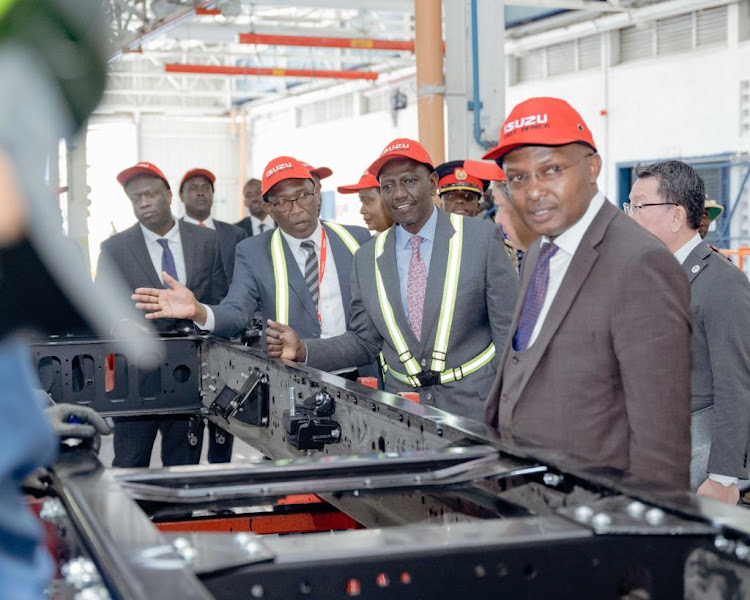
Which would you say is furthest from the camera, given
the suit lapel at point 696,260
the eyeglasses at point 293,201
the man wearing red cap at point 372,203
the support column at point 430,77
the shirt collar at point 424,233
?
the support column at point 430,77

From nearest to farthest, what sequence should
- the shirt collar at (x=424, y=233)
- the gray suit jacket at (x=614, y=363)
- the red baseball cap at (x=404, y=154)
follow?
the gray suit jacket at (x=614, y=363) → the shirt collar at (x=424, y=233) → the red baseball cap at (x=404, y=154)

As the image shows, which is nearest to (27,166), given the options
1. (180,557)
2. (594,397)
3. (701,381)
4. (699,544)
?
(180,557)

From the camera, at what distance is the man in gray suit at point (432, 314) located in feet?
12.1

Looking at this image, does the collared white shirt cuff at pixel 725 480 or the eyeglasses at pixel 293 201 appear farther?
the eyeglasses at pixel 293 201

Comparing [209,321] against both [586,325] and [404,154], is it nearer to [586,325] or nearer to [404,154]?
[404,154]

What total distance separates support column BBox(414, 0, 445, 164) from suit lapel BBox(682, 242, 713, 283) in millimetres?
4525

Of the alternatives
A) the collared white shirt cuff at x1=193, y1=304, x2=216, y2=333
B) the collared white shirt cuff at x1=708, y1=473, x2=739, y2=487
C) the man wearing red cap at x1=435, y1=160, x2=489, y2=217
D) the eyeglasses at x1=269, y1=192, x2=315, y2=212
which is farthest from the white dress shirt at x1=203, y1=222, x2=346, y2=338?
the collared white shirt cuff at x1=708, y1=473, x2=739, y2=487

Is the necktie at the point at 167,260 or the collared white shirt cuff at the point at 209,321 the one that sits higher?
the necktie at the point at 167,260

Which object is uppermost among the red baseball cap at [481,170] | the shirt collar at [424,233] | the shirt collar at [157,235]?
the red baseball cap at [481,170]

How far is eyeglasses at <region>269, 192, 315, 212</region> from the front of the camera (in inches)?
185

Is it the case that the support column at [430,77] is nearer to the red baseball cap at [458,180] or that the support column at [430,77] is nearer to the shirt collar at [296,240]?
the red baseball cap at [458,180]

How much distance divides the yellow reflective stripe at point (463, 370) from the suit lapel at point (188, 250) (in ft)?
7.49

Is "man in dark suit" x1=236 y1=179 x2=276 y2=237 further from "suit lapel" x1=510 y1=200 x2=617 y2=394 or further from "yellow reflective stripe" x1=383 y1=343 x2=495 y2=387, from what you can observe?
"suit lapel" x1=510 y1=200 x2=617 y2=394

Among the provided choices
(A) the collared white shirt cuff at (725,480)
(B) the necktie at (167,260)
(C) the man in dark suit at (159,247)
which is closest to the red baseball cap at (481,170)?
(C) the man in dark suit at (159,247)
